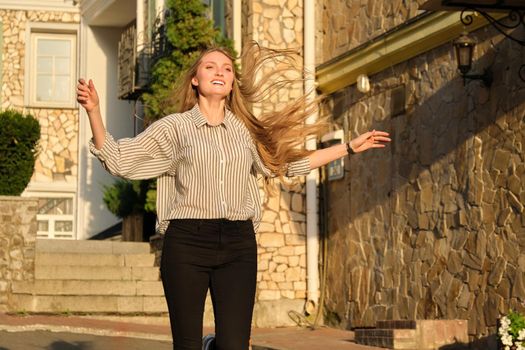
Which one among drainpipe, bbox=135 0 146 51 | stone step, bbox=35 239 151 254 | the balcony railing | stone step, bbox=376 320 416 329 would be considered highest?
drainpipe, bbox=135 0 146 51

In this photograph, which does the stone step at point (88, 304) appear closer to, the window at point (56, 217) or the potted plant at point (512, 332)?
the potted plant at point (512, 332)

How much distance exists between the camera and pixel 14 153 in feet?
62.1

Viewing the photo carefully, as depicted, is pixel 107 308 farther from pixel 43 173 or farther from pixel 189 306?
pixel 189 306

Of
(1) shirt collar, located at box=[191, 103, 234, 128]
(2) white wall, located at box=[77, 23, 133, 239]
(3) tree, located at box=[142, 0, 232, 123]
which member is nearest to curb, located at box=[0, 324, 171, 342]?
(3) tree, located at box=[142, 0, 232, 123]

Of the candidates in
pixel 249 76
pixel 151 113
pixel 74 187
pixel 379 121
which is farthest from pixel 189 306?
pixel 74 187

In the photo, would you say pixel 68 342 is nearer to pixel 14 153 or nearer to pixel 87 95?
pixel 14 153

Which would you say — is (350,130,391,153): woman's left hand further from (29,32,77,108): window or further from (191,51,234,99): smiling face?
(29,32,77,108): window

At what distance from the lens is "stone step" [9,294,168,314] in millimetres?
17109

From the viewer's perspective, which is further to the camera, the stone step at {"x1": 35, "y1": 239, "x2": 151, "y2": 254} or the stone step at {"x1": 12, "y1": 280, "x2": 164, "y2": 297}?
the stone step at {"x1": 35, "y1": 239, "x2": 151, "y2": 254}

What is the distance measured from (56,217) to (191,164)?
787 inches

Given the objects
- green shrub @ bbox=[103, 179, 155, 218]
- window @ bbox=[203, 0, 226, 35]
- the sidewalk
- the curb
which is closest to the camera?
the sidewalk

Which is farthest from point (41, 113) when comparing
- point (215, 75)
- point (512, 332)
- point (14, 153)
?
point (215, 75)

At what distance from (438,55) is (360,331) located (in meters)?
2.98

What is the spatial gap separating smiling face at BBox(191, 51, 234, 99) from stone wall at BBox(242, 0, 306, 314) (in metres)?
10.7
